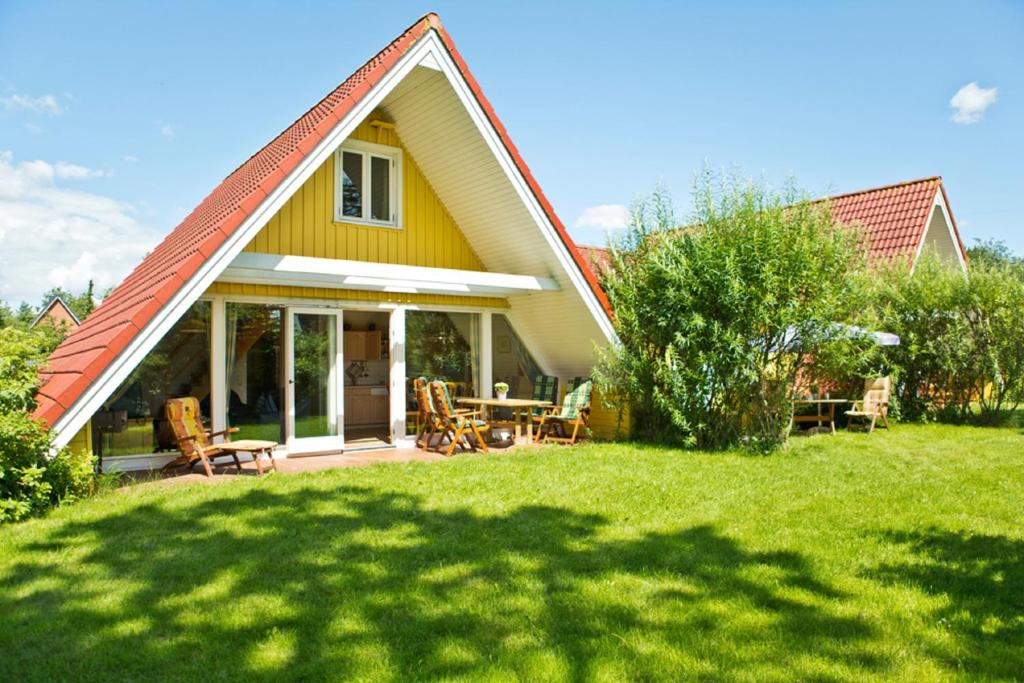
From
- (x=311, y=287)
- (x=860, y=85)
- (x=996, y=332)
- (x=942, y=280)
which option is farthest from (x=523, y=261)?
(x=996, y=332)

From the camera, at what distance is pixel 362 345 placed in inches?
478

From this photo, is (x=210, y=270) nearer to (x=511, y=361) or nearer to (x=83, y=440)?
(x=83, y=440)

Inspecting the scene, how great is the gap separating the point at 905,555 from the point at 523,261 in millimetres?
7129

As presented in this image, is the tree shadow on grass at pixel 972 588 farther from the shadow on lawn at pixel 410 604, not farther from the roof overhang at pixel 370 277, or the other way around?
the roof overhang at pixel 370 277

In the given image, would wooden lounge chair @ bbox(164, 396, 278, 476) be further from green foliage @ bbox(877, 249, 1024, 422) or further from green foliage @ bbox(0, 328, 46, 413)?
green foliage @ bbox(877, 249, 1024, 422)

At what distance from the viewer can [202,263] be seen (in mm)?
6848

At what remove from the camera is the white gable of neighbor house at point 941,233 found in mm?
16797

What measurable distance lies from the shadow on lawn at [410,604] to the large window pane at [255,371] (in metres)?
3.79

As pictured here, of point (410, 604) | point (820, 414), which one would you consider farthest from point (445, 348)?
point (410, 604)

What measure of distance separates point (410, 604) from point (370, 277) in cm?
597

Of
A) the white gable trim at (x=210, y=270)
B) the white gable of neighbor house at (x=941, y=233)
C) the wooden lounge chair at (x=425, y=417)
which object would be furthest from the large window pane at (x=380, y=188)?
the white gable of neighbor house at (x=941, y=233)

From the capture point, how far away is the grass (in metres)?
3.22

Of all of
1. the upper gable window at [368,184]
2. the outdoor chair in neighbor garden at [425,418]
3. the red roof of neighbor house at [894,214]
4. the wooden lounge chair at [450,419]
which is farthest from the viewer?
the red roof of neighbor house at [894,214]

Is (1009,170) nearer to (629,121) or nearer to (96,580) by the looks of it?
(629,121)
